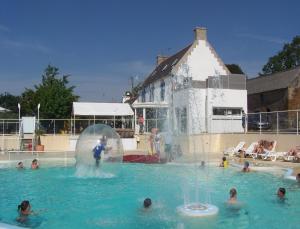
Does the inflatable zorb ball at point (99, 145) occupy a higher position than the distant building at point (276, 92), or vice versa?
the distant building at point (276, 92)

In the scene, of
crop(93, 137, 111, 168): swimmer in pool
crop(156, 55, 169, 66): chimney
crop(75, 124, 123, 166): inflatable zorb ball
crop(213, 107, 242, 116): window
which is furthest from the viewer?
crop(156, 55, 169, 66): chimney

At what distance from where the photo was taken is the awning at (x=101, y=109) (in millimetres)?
36969

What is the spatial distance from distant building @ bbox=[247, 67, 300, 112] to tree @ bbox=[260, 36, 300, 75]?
984 inches

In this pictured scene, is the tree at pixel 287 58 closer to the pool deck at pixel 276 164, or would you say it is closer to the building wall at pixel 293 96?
the building wall at pixel 293 96

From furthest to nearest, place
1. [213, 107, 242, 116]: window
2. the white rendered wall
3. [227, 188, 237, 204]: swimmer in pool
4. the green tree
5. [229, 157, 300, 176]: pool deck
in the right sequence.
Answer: the green tree
the white rendered wall
[213, 107, 242, 116]: window
[229, 157, 300, 176]: pool deck
[227, 188, 237, 204]: swimmer in pool

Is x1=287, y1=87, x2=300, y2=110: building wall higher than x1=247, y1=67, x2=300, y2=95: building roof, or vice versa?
x1=247, y1=67, x2=300, y2=95: building roof

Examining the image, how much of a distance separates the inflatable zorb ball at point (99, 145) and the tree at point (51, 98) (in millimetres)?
25216

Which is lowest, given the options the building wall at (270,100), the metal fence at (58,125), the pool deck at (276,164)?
the pool deck at (276,164)

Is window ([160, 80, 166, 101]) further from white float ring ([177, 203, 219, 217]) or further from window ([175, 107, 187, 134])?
white float ring ([177, 203, 219, 217])

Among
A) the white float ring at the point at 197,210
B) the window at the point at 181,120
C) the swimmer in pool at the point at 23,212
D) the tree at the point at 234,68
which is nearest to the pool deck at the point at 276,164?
the white float ring at the point at 197,210

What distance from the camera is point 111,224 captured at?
1048 cm

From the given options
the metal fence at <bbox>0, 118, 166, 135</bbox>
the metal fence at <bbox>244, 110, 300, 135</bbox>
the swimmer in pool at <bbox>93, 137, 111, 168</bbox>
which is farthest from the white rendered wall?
the swimmer in pool at <bbox>93, 137, 111, 168</bbox>

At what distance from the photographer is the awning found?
37.0 meters

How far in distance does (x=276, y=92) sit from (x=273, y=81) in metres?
2.68
